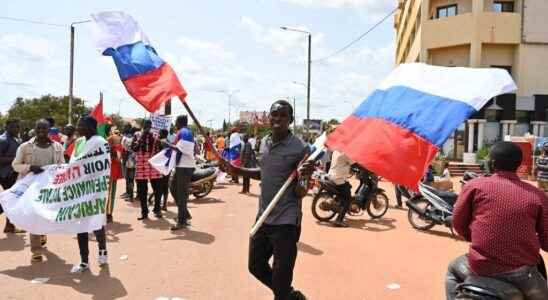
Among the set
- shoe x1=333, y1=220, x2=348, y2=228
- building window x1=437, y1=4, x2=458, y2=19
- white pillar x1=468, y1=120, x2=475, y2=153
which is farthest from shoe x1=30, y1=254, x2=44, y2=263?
building window x1=437, y1=4, x2=458, y2=19

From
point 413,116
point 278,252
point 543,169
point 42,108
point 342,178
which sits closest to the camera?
point 413,116

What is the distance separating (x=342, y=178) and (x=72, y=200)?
5.15 meters

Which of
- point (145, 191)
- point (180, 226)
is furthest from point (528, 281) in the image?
point (145, 191)

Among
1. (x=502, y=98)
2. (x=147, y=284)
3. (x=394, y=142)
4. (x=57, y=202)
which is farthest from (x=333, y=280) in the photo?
(x=502, y=98)

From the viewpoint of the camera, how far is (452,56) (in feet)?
99.0

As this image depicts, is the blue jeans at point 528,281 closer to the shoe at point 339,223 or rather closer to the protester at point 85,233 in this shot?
the protester at point 85,233

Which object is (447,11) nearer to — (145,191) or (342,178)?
(342,178)

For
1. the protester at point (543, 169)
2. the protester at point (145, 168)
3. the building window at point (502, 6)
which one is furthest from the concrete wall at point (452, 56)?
the protester at point (145, 168)

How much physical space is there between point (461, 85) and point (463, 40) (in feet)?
89.4

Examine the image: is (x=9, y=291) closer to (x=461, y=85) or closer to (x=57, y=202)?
(x=57, y=202)

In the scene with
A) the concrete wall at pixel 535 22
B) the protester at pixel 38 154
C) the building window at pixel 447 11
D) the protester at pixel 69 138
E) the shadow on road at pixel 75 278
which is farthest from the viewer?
→ the building window at pixel 447 11

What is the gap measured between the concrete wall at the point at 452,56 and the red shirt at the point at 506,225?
27.9 metres

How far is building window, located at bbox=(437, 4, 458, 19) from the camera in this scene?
30.7 m

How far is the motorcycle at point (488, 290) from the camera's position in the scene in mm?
3168
